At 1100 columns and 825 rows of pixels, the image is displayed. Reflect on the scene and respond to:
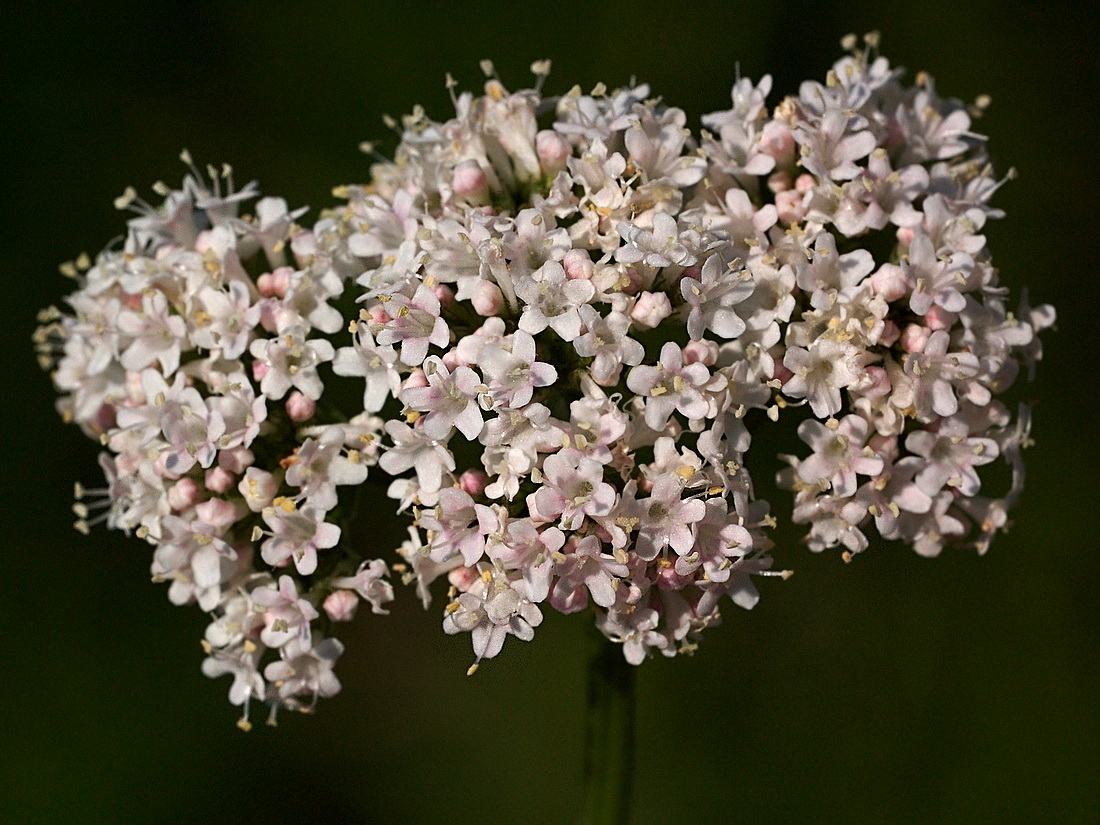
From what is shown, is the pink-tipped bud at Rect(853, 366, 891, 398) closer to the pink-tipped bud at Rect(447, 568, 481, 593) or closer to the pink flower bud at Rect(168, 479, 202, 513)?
the pink-tipped bud at Rect(447, 568, 481, 593)

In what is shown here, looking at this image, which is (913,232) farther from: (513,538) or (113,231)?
(113,231)

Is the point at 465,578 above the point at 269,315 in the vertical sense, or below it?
below

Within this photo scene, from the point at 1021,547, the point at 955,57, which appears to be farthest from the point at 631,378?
the point at 955,57

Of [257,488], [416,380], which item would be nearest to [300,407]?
[257,488]

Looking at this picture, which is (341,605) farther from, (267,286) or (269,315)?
(267,286)

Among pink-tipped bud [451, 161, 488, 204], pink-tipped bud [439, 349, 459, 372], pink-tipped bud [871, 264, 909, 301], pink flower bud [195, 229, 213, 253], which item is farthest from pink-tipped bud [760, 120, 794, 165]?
pink flower bud [195, 229, 213, 253]

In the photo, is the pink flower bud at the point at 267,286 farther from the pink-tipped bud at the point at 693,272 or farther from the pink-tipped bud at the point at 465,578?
the pink-tipped bud at the point at 693,272

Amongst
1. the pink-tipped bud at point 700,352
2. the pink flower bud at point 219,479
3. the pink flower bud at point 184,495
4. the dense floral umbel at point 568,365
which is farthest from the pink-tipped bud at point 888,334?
the pink flower bud at point 184,495
